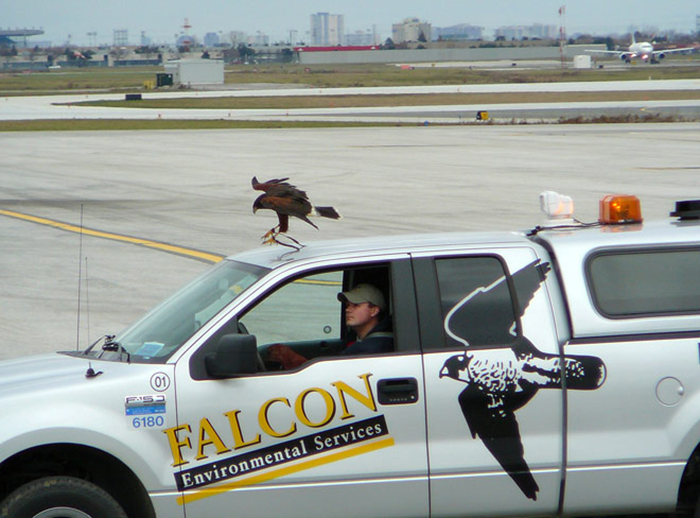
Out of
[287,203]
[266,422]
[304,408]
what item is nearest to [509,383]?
[304,408]

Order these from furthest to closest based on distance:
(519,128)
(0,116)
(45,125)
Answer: (0,116)
(45,125)
(519,128)

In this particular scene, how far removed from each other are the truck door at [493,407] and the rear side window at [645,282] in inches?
11.7

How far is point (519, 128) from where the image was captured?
44438mm

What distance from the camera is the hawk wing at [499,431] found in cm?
463

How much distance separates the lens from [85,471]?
15.1ft

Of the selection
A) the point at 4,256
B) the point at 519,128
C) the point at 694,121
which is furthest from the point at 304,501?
the point at 694,121

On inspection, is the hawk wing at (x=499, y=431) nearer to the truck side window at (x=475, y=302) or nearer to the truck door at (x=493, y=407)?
the truck door at (x=493, y=407)

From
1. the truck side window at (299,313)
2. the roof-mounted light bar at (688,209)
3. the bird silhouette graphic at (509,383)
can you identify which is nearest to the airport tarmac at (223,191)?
the truck side window at (299,313)

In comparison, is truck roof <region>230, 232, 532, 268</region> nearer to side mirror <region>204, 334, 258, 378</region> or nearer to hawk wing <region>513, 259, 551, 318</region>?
hawk wing <region>513, 259, 551, 318</region>

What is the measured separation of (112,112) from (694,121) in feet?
113

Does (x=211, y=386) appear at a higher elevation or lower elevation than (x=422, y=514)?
higher

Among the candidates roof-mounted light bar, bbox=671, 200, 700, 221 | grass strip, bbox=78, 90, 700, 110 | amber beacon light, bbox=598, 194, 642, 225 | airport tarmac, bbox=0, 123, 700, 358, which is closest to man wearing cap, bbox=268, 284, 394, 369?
amber beacon light, bbox=598, 194, 642, 225

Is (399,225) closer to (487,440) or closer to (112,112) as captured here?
(487,440)

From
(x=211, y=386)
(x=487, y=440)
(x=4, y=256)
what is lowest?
(x=4, y=256)
